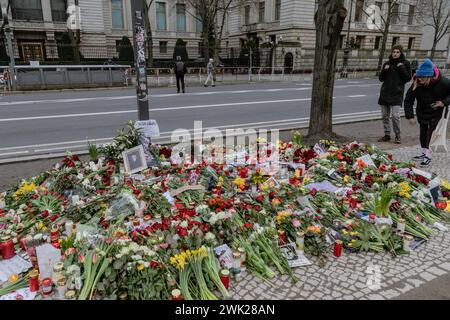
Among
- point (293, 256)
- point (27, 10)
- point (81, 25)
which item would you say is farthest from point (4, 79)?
point (27, 10)

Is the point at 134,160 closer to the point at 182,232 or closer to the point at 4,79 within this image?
the point at 182,232

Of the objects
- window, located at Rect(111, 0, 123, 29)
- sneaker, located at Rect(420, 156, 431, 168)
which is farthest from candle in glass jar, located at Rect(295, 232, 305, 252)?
window, located at Rect(111, 0, 123, 29)

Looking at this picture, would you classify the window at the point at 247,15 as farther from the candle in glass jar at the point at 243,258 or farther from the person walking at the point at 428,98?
the candle in glass jar at the point at 243,258

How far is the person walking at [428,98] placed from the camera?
5.77 meters

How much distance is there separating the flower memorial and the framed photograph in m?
0.10

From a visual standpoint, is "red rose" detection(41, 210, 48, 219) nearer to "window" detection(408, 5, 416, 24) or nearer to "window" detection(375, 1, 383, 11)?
"window" detection(375, 1, 383, 11)

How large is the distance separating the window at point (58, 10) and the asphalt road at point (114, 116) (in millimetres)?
27334

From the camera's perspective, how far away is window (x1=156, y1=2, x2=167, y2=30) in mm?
43691

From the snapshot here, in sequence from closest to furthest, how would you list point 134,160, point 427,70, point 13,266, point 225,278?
point 225,278, point 13,266, point 134,160, point 427,70

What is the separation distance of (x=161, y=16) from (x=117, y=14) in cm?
553

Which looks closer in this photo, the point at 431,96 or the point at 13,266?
the point at 13,266

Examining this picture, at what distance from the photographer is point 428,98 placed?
5945mm

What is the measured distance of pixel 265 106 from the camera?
13.5 m
